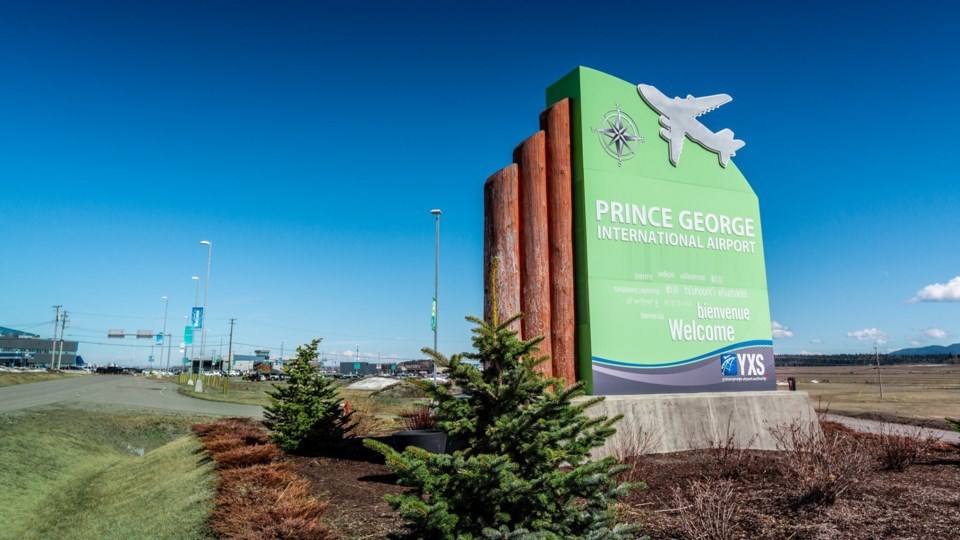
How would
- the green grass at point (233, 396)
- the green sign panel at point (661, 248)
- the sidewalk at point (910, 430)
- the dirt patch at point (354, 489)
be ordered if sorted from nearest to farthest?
1. the dirt patch at point (354, 489)
2. the green sign panel at point (661, 248)
3. the sidewalk at point (910, 430)
4. the green grass at point (233, 396)

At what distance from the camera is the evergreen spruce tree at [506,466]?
10.7 ft

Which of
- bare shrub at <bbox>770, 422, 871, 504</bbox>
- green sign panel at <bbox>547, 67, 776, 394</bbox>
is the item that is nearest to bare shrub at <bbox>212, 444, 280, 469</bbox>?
green sign panel at <bbox>547, 67, 776, 394</bbox>

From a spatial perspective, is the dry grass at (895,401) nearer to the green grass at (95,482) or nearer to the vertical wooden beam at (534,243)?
the vertical wooden beam at (534,243)

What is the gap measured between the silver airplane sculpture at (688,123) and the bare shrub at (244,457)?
313 inches

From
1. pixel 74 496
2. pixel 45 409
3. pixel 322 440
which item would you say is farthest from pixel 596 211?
pixel 45 409

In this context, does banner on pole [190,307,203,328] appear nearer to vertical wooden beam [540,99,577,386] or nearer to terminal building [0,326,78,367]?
vertical wooden beam [540,99,577,386]

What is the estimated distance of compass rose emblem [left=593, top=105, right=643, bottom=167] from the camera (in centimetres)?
947

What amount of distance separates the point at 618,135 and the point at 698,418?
Result: 4.71 m

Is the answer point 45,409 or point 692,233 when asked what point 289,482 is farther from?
point 45,409

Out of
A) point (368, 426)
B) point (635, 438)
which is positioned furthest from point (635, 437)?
point (368, 426)

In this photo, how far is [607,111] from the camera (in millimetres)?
9586

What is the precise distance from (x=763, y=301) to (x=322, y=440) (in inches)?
320

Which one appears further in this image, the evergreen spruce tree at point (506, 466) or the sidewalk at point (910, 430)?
the sidewalk at point (910, 430)

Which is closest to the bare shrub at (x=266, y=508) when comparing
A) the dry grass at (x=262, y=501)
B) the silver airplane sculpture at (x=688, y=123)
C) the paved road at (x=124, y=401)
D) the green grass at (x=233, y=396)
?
the dry grass at (x=262, y=501)
